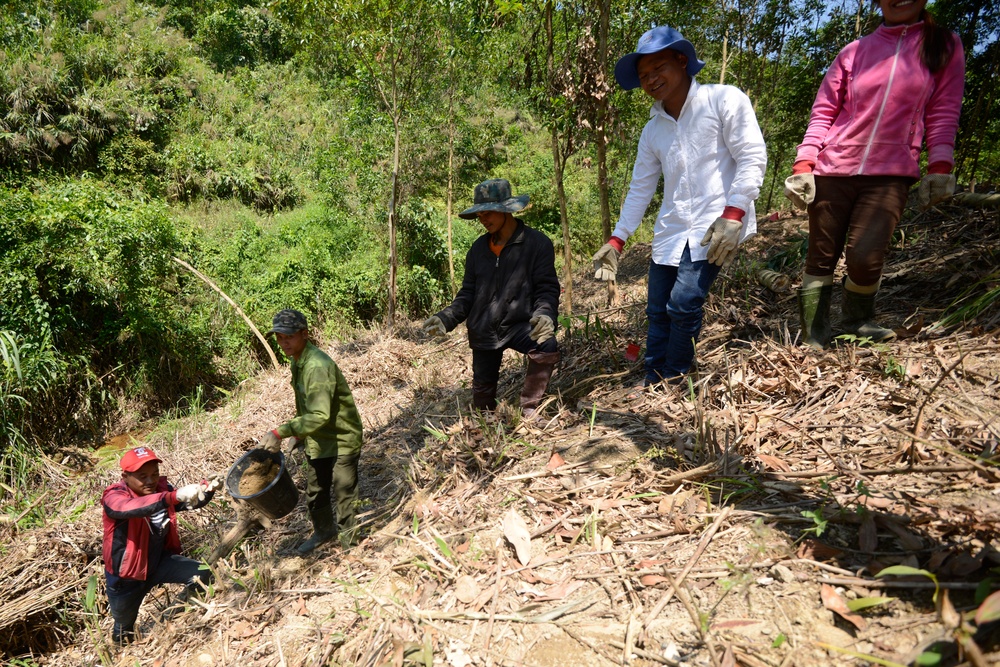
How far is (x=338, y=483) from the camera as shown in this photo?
3.29m

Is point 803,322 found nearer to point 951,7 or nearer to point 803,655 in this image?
point 803,655

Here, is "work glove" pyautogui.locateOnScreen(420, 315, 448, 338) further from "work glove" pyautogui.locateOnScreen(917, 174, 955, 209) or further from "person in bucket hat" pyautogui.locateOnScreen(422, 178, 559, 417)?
"work glove" pyautogui.locateOnScreen(917, 174, 955, 209)

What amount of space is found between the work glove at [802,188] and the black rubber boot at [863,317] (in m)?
0.61

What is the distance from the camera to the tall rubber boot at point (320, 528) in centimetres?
339

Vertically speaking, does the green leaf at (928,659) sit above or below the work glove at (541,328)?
below

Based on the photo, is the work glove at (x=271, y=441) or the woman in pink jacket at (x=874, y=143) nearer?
the woman in pink jacket at (x=874, y=143)

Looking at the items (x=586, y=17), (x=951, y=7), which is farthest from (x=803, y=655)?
(x=951, y=7)

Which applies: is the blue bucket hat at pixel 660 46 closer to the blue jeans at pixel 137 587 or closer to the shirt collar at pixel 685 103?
the shirt collar at pixel 685 103

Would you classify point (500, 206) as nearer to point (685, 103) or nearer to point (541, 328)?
point (541, 328)

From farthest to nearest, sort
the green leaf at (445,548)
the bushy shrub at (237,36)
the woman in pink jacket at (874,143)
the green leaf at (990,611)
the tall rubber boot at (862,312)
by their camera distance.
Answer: the bushy shrub at (237,36), the tall rubber boot at (862,312), the woman in pink jacket at (874,143), the green leaf at (445,548), the green leaf at (990,611)

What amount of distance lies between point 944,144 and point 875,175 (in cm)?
29

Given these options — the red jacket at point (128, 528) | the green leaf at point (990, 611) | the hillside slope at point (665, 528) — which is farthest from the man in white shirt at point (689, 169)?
the red jacket at point (128, 528)

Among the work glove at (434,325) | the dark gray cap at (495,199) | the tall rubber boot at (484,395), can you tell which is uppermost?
the dark gray cap at (495,199)

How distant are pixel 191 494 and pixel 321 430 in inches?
36.8
